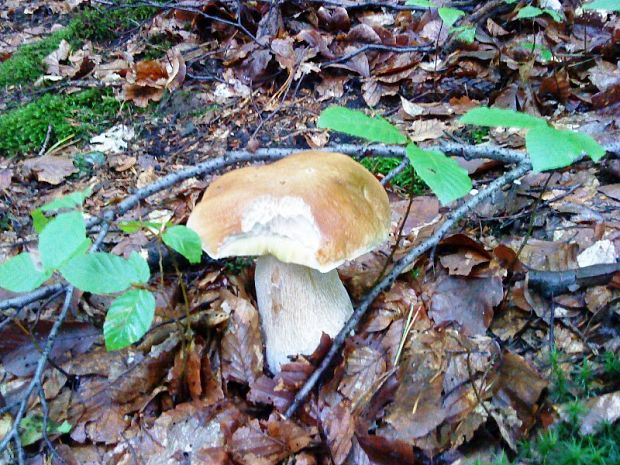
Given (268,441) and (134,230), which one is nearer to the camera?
(134,230)

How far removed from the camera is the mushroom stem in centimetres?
188

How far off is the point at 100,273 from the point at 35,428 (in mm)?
772

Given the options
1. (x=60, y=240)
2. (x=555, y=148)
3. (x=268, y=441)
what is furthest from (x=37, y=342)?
(x=555, y=148)

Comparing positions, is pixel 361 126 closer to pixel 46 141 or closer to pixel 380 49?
pixel 380 49

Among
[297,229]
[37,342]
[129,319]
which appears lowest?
[37,342]

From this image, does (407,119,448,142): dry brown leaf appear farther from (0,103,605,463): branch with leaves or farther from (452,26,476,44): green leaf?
(0,103,605,463): branch with leaves

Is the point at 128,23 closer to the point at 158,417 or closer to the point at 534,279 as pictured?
the point at 158,417

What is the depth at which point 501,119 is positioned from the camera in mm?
1441

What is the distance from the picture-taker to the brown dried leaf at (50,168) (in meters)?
3.06

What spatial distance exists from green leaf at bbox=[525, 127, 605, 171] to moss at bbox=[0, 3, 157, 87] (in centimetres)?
422

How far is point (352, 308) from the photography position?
2045 millimetres

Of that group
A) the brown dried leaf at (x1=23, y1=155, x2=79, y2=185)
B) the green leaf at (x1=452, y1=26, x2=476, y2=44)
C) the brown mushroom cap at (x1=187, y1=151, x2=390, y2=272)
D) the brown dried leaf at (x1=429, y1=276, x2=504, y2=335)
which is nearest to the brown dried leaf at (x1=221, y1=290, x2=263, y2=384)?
the brown mushroom cap at (x1=187, y1=151, x2=390, y2=272)

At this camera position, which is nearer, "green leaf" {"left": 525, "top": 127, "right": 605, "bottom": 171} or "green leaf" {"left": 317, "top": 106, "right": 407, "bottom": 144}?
"green leaf" {"left": 525, "top": 127, "right": 605, "bottom": 171}

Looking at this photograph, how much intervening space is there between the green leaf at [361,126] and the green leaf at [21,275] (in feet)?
3.10
